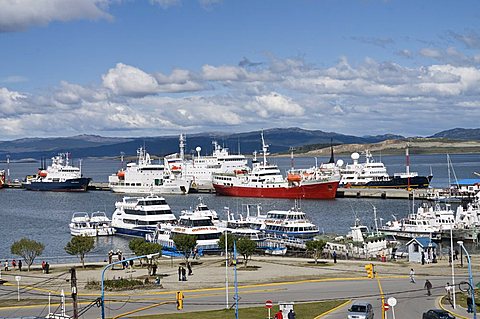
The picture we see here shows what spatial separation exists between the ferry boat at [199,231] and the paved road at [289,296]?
2036 cm

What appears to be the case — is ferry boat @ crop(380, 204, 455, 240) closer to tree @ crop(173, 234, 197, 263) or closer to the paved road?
tree @ crop(173, 234, 197, 263)

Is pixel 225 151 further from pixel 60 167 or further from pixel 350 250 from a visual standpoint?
pixel 350 250

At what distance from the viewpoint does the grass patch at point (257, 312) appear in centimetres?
3491

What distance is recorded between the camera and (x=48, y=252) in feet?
235

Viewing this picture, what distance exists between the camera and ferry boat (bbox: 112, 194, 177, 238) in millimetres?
78812

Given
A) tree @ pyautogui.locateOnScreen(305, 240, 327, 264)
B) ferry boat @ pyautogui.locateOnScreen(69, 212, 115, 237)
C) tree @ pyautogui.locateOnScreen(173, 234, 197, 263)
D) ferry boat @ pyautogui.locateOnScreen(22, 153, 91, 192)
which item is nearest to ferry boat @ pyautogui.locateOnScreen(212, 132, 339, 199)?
ferry boat @ pyautogui.locateOnScreen(22, 153, 91, 192)

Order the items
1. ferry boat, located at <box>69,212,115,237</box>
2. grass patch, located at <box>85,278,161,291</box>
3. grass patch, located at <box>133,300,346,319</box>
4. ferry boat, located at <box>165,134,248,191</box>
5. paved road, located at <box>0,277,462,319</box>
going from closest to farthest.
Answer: grass patch, located at <box>133,300,346,319</box> < paved road, located at <box>0,277,462,319</box> < grass patch, located at <box>85,278,161,291</box> < ferry boat, located at <box>69,212,115,237</box> < ferry boat, located at <box>165,134,248,191</box>

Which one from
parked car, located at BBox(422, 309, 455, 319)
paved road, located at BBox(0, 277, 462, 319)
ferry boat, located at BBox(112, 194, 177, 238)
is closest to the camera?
parked car, located at BBox(422, 309, 455, 319)

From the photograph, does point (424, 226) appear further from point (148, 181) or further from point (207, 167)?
point (207, 167)

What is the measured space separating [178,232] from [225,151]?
102 m

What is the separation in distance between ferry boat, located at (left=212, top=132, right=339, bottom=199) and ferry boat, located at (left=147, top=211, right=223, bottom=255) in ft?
216

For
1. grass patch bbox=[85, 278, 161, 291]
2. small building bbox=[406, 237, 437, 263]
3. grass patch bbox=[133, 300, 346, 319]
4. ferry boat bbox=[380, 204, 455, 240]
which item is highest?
ferry boat bbox=[380, 204, 455, 240]

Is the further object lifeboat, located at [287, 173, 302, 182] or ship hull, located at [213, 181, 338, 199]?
lifeboat, located at [287, 173, 302, 182]

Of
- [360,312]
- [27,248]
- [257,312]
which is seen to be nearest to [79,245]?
[27,248]
